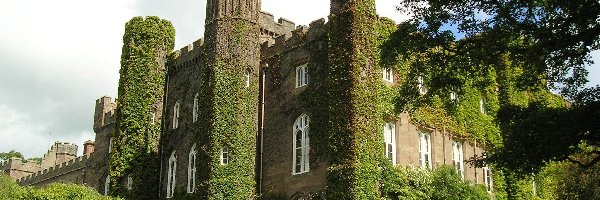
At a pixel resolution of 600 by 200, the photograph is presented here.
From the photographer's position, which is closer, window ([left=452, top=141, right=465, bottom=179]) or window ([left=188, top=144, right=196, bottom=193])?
window ([left=452, top=141, right=465, bottom=179])

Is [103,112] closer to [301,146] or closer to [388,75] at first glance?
[301,146]

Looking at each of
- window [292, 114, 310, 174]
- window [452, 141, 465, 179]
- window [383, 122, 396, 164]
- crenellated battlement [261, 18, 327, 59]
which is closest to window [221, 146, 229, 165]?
window [292, 114, 310, 174]

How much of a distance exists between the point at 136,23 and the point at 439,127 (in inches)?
635

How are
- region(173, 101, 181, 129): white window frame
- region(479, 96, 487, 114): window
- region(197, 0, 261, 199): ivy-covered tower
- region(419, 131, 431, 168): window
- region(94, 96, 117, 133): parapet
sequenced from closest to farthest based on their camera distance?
1. region(197, 0, 261, 199): ivy-covered tower
2. region(419, 131, 431, 168): window
3. region(479, 96, 487, 114): window
4. region(173, 101, 181, 129): white window frame
5. region(94, 96, 117, 133): parapet

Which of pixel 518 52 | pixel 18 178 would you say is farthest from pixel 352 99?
pixel 18 178

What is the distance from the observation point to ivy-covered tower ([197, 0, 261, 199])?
30.5 meters

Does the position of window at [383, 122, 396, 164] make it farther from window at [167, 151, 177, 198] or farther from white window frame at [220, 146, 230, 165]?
window at [167, 151, 177, 198]

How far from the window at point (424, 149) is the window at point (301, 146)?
4.76 m

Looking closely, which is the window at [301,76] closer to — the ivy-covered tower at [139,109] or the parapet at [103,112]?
the ivy-covered tower at [139,109]

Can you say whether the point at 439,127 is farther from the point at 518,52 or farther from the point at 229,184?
the point at 518,52

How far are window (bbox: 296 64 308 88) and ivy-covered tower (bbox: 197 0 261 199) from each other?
198 cm

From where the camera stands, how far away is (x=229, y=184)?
99.5ft

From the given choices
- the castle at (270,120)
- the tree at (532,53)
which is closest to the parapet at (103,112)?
the castle at (270,120)

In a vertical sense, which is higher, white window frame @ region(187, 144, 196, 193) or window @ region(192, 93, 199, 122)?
window @ region(192, 93, 199, 122)
